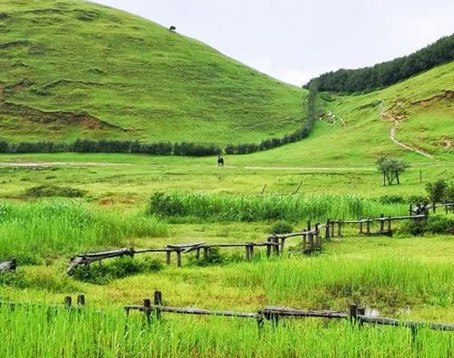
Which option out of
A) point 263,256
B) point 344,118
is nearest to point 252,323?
point 263,256

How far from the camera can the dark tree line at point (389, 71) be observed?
12112 centimetres

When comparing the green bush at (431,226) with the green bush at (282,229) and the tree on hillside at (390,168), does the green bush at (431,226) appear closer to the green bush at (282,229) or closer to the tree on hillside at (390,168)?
the green bush at (282,229)

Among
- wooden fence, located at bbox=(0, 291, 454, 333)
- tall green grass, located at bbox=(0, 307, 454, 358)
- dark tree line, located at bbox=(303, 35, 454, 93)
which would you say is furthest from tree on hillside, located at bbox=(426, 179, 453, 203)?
dark tree line, located at bbox=(303, 35, 454, 93)

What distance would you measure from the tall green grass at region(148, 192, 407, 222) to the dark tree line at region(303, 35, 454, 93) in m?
90.9

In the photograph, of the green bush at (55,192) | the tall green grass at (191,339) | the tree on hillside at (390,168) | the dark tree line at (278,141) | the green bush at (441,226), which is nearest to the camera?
the tall green grass at (191,339)

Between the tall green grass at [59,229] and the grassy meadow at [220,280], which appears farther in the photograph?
the tall green grass at [59,229]

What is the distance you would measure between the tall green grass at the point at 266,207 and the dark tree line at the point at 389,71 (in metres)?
90.9

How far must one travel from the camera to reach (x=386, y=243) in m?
29.0

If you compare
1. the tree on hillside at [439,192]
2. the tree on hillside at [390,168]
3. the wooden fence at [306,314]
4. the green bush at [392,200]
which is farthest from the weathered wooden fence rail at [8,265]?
the tree on hillside at [390,168]

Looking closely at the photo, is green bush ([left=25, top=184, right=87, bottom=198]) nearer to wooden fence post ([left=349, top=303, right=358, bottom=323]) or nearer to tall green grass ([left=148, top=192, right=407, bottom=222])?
tall green grass ([left=148, top=192, right=407, bottom=222])

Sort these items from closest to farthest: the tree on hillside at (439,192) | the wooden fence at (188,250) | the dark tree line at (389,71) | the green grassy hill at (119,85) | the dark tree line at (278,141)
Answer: the wooden fence at (188,250) → the tree on hillside at (439,192) → the dark tree line at (278,141) → the green grassy hill at (119,85) → the dark tree line at (389,71)

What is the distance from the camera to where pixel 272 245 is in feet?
81.3

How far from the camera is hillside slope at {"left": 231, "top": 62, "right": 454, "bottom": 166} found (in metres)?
76.1

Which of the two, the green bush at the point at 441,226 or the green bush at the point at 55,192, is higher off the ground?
the green bush at the point at 55,192
